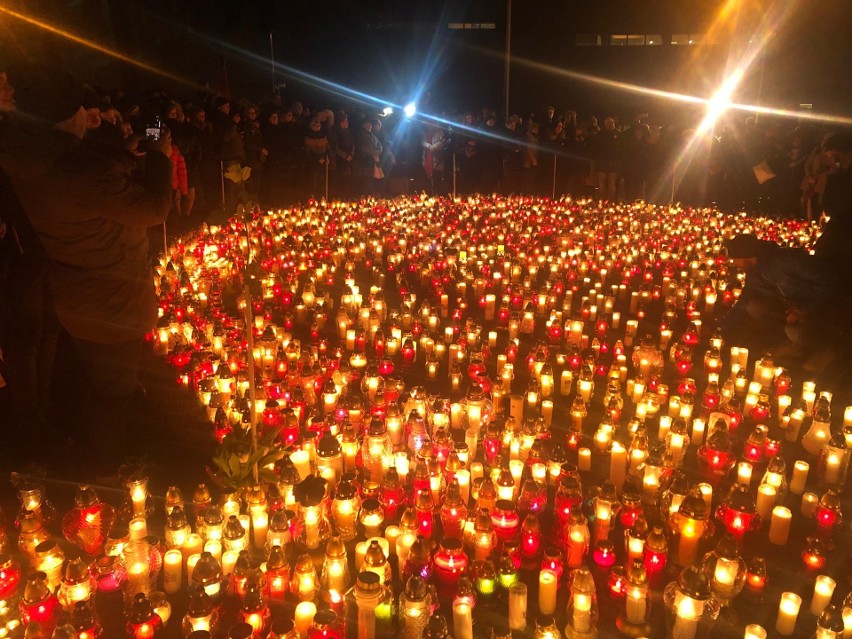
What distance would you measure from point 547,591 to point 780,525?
4.87 ft

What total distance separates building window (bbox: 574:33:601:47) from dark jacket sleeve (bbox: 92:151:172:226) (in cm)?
2446

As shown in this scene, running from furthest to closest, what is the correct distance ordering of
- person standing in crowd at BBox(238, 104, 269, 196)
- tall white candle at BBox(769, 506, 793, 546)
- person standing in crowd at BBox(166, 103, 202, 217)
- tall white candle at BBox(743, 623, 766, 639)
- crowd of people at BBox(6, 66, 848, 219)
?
person standing in crowd at BBox(238, 104, 269, 196), crowd of people at BBox(6, 66, 848, 219), person standing in crowd at BBox(166, 103, 202, 217), tall white candle at BBox(769, 506, 793, 546), tall white candle at BBox(743, 623, 766, 639)

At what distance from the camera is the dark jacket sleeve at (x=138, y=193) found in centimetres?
329

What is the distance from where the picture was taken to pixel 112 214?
3385mm

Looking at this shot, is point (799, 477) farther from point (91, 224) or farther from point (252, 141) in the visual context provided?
point (252, 141)

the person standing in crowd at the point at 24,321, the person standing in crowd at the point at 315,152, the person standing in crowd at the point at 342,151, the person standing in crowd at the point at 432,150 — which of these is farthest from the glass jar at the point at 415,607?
the person standing in crowd at the point at 432,150

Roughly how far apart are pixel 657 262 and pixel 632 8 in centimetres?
1906

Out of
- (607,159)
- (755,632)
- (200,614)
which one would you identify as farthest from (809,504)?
(607,159)

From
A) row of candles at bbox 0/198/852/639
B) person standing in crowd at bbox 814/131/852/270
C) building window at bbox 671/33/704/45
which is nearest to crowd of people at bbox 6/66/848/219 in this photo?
row of candles at bbox 0/198/852/639

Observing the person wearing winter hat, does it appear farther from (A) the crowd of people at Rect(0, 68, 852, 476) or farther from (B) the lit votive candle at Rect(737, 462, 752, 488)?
(B) the lit votive candle at Rect(737, 462, 752, 488)

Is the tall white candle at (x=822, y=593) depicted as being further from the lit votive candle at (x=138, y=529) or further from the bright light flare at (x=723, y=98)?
the bright light flare at (x=723, y=98)

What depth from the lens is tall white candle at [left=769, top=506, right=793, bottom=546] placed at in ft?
12.0

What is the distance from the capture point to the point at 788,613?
3061mm

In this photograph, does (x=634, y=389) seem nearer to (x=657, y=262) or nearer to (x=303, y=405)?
(x=303, y=405)
